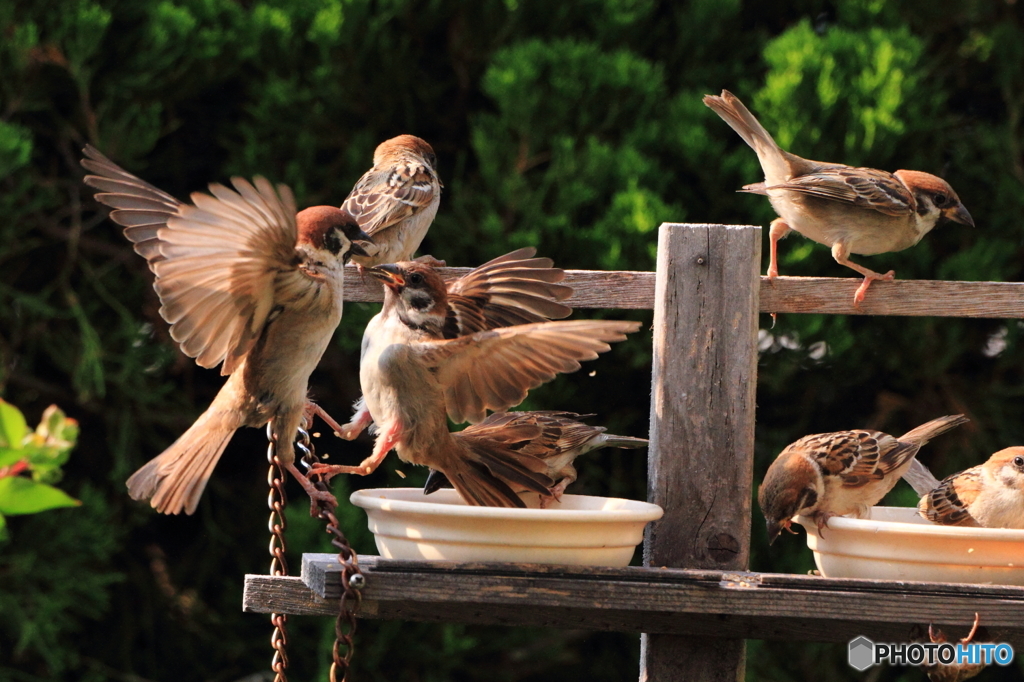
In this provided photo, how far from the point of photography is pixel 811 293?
2385mm

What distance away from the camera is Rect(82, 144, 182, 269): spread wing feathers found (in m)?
2.37

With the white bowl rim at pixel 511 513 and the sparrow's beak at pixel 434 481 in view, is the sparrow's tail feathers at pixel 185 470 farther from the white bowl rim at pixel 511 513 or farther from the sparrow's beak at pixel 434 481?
the white bowl rim at pixel 511 513

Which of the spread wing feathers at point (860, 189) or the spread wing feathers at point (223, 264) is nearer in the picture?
the spread wing feathers at point (223, 264)

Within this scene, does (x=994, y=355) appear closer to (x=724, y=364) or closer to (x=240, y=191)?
(x=724, y=364)

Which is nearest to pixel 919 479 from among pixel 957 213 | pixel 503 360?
pixel 957 213

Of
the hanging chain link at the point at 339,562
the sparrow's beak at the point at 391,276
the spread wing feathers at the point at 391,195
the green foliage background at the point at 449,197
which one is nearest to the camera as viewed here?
the hanging chain link at the point at 339,562

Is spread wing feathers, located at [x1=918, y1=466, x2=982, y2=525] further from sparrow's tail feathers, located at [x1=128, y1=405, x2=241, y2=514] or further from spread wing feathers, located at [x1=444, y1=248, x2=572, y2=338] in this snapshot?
sparrow's tail feathers, located at [x1=128, y1=405, x2=241, y2=514]

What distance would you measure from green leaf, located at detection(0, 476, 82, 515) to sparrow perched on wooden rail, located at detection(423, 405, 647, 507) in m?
1.40

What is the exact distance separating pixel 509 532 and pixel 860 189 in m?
1.73

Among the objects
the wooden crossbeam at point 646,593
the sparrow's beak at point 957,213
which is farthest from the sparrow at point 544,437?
the sparrow's beak at point 957,213

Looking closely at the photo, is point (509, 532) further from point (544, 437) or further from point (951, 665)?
point (951, 665)

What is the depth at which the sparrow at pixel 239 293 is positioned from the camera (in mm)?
2043

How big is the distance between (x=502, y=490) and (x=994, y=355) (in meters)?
2.81

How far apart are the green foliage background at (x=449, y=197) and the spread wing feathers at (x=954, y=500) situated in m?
1.42
